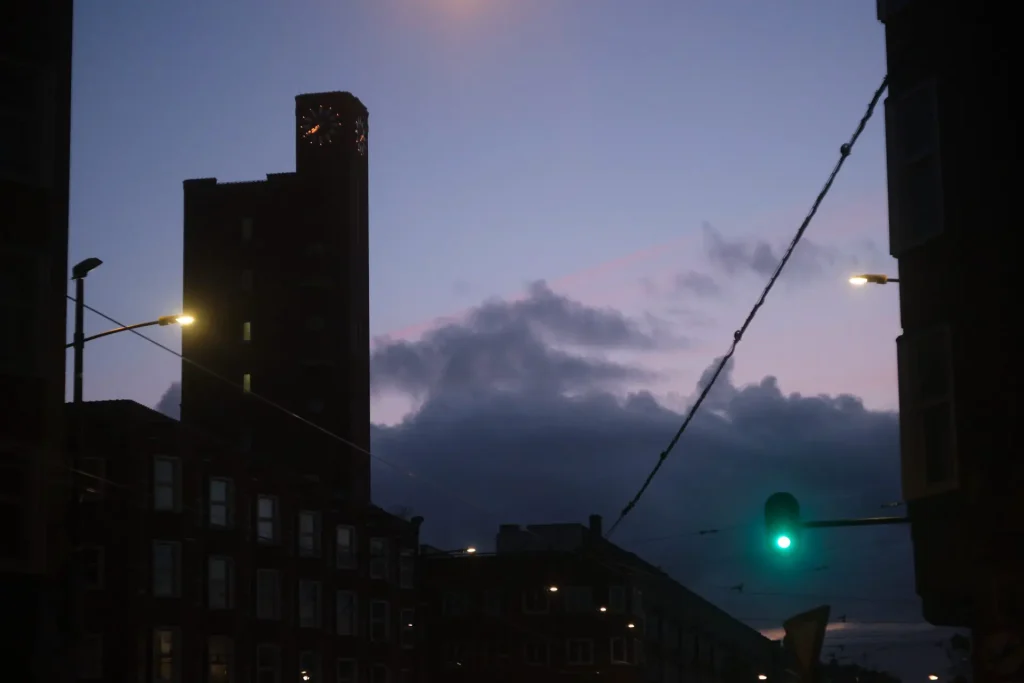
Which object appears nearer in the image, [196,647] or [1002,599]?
[1002,599]

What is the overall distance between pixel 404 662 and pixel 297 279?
26.4m

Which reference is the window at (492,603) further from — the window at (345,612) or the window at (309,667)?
the window at (309,667)

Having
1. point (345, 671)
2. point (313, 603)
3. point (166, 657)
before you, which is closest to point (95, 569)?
point (166, 657)

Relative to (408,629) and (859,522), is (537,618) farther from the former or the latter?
(859,522)

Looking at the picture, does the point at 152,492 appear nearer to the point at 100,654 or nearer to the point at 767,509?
the point at 100,654

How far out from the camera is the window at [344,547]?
81.2 meters

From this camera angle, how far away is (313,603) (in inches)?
3034

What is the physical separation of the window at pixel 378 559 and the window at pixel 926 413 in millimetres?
65322

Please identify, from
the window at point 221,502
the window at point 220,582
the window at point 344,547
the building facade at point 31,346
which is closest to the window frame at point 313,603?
the window at point 344,547

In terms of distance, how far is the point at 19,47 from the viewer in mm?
28312

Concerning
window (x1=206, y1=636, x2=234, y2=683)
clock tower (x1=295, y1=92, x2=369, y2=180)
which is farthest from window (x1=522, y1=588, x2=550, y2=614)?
window (x1=206, y1=636, x2=234, y2=683)

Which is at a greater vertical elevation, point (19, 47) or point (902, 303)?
point (19, 47)

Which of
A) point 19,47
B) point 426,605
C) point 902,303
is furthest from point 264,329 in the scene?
point 902,303

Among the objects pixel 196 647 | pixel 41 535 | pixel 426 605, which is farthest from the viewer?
pixel 426 605
